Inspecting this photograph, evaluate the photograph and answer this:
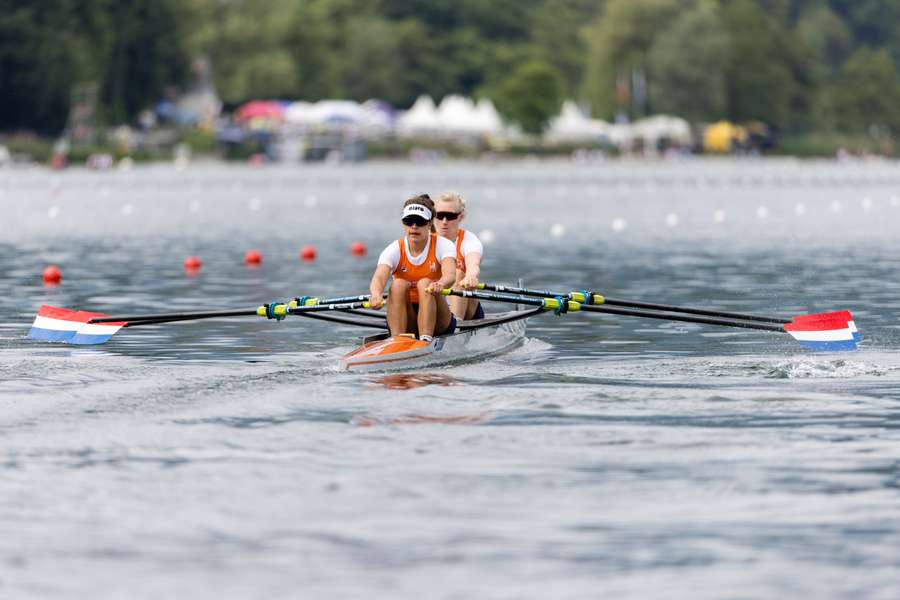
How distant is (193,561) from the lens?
387 inches

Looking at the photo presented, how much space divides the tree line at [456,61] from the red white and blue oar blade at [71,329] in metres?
105

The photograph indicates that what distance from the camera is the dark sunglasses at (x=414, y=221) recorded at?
17.4 metres

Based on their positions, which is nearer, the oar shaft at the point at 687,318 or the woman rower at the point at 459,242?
the woman rower at the point at 459,242

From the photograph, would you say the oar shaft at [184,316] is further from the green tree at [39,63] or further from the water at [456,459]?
the green tree at [39,63]

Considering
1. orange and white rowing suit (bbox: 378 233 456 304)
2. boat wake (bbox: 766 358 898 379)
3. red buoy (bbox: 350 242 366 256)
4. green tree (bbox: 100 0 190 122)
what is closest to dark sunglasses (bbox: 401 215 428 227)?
orange and white rowing suit (bbox: 378 233 456 304)

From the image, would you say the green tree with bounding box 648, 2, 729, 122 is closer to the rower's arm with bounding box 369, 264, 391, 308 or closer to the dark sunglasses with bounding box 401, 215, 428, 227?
the dark sunglasses with bounding box 401, 215, 428, 227

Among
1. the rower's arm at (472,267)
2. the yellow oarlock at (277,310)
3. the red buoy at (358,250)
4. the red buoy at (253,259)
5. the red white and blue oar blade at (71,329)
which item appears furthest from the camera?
the red buoy at (358,250)

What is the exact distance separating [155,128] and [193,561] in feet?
484

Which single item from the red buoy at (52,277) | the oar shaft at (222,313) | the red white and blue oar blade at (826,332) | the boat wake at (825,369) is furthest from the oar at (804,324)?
the red buoy at (52,277)

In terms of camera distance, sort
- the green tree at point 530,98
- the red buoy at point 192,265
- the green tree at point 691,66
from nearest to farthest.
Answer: the red buoy at point 192,265
the green tree at point 530,98
the green tree at point 691,66

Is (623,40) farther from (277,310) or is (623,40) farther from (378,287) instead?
(378,287)

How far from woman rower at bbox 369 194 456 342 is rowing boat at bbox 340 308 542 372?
161 mm

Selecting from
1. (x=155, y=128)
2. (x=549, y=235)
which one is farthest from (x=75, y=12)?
(x=549, y=235)

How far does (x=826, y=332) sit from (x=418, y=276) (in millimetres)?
4526
